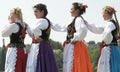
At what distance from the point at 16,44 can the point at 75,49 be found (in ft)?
3.63

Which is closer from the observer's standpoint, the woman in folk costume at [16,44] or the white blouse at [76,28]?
the white blouse at [76,28]

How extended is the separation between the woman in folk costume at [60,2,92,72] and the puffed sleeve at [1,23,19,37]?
0.98 m

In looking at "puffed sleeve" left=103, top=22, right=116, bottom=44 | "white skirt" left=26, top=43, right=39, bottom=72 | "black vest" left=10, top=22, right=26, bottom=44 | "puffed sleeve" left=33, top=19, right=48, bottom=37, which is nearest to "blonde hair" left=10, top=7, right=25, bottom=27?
"black vest" left=10, top=22, right=26, bottom=44

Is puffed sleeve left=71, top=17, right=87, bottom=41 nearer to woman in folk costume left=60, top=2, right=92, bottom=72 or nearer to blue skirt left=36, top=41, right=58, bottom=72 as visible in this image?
woman in folk costume left=60, top=2, right=92, bottom=72

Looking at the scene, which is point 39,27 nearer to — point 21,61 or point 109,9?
point 21,61

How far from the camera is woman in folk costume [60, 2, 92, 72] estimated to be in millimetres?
9867

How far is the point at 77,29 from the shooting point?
970 cm

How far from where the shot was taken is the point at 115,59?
10.2m

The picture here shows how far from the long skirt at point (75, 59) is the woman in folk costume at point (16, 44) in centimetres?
83

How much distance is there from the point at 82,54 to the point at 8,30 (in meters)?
1.46

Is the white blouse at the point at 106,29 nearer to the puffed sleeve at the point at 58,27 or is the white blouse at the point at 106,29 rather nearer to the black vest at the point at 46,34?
the puffed sleeve at the point at 58,27

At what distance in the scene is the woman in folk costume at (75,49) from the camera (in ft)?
32.4

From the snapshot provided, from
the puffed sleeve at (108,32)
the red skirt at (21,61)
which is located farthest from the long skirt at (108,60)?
the red skirt at (21,61)

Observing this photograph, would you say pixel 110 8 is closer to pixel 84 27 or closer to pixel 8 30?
pixel 84 27
